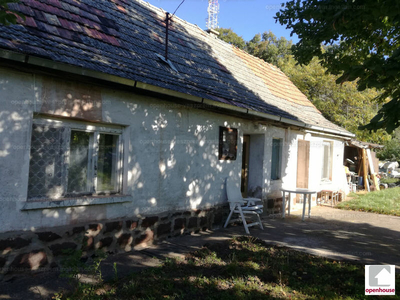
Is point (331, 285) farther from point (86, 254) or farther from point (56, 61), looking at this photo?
point (56, 61)

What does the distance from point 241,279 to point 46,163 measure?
3.01 meters

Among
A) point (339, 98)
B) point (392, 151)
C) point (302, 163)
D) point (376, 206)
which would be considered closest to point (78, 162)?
point (302, 163)

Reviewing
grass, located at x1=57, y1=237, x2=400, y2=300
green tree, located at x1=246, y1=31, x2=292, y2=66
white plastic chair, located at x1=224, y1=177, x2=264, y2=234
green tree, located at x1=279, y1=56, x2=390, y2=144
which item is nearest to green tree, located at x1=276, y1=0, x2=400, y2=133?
grass, located at x1=57, y1=237, x2=400, y2=300

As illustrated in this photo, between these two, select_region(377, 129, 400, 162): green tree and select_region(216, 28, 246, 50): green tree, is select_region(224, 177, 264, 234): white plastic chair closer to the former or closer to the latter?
select_region(377, 129, 400, 162): green tree

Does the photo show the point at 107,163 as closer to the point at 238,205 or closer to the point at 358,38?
the point at 238,205

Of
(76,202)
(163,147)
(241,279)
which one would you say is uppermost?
(163,147)

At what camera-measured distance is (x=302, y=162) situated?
1057cm

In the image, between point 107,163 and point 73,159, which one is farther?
point 107,163

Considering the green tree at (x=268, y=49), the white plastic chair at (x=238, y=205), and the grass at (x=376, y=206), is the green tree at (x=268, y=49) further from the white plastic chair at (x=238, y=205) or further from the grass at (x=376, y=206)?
the white plastic chair at (x=238, y=205)

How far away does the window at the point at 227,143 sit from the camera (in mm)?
7279

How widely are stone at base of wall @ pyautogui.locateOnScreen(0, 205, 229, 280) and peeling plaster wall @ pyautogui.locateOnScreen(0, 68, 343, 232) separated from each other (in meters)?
0.12

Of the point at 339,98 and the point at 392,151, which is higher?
the point at 339,98

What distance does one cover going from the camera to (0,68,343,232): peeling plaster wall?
13.2ft

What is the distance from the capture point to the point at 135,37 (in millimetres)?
6797
